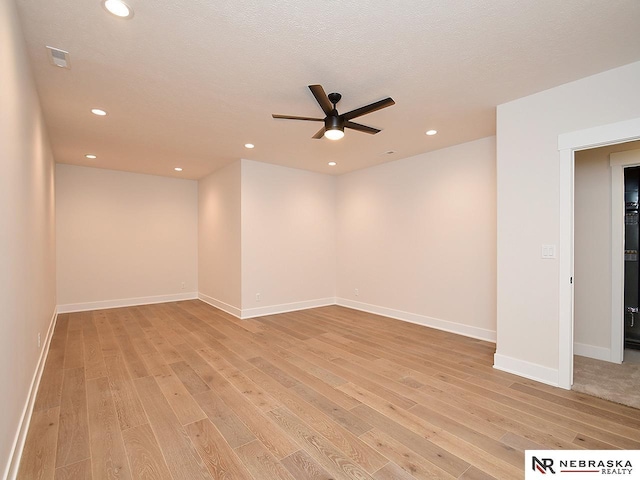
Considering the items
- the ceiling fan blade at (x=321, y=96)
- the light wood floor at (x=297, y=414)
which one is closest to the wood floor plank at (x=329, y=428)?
the light wood floor at (x=297, y=414)

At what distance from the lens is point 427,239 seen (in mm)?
4957

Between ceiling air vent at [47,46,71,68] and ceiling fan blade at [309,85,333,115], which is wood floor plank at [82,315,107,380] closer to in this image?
ceiling air vent at [47,46,71,68]

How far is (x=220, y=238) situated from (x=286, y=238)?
4.28ft

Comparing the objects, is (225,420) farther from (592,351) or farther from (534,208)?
(592,351)

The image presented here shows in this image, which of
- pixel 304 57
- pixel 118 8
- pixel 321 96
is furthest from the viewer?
pixel 321 96

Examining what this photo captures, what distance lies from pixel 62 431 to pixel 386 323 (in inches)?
160

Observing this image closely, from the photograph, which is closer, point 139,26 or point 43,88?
point 139,26

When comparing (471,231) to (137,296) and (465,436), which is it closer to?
(465,436)

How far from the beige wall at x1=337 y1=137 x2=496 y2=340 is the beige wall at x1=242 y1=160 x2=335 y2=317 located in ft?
1.38

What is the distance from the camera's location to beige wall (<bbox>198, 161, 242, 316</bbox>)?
5.47 metres

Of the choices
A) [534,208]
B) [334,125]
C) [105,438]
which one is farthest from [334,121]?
[105,438]

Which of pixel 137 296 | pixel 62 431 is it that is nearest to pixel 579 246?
pixel 62 431

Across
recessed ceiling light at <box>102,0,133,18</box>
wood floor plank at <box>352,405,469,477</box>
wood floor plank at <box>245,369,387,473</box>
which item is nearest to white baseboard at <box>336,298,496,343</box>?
wood floor plank at <box>352,405,469,477</box>

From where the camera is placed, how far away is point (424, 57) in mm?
2412
